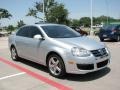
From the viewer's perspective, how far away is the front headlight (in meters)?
6.24

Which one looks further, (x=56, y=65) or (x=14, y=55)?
(x=14, y=55)

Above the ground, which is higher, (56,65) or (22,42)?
(22,42)

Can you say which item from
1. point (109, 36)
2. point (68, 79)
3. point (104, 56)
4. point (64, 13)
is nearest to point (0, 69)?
point (68, 79)

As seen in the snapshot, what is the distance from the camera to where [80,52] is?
20.6ft

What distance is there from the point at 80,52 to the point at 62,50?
0.52 metres

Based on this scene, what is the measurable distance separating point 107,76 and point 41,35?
247cm

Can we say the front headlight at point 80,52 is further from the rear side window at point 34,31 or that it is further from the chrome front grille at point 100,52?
the rear side window at point 34,31

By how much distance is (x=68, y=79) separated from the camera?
663 centimetres

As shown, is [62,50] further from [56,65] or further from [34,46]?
[34,46]

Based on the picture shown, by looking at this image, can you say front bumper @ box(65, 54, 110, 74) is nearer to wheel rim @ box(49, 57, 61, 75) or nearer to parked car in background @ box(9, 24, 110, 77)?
parked car in background @ box(9, 24, 110, 77)

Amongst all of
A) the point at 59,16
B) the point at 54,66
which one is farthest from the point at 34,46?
the point at 59,16

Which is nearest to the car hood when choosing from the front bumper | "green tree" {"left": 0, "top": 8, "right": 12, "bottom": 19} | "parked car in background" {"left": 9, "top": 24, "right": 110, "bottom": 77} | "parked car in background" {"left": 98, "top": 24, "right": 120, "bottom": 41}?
"parked car in background" {"left": 9, "top": 24, "right": 110, "bottom": 77}

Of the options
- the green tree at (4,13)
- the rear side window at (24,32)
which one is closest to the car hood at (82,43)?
the rear side window at (24,32)

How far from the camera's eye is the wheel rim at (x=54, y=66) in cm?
672
